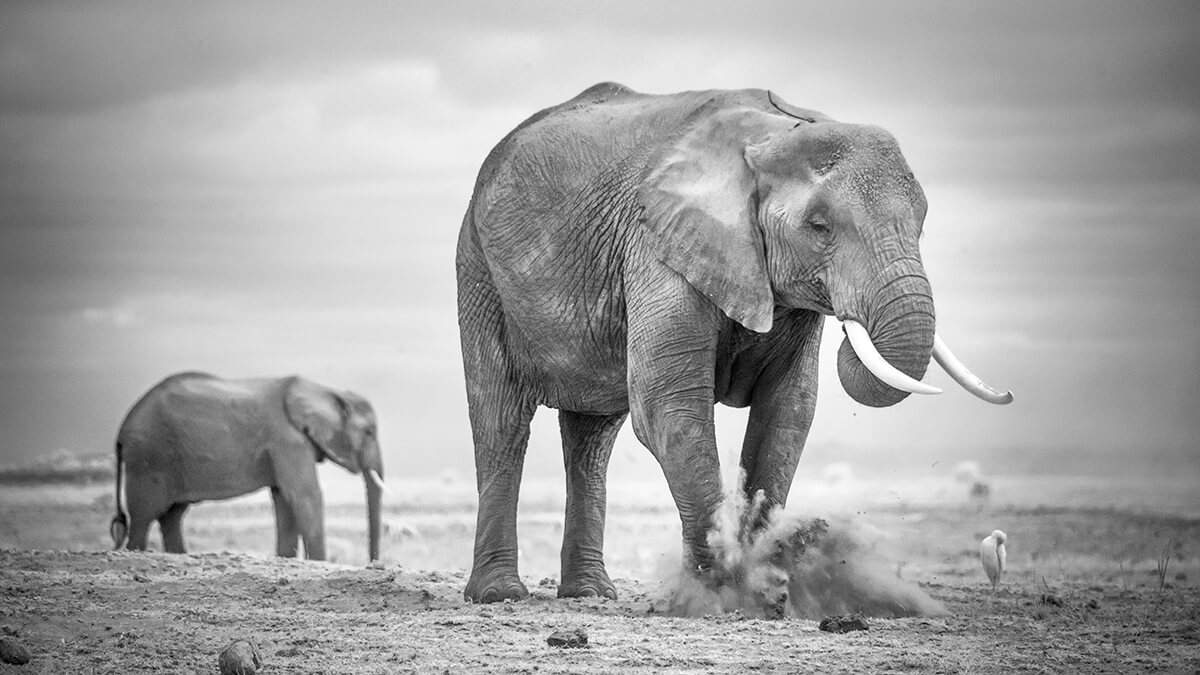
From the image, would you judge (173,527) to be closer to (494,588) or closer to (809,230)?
(494,588)

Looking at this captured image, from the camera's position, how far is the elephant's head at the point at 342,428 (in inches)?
925

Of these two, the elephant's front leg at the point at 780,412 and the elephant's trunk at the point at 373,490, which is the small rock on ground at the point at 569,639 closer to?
the elephant's front leg at the point at 780,412

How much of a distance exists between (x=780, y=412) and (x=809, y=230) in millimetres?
1617

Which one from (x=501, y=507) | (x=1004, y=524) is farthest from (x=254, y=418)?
(x=1004, y=524)

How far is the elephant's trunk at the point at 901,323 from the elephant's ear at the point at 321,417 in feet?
45.0

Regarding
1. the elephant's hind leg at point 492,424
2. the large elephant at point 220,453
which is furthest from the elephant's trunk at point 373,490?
the elephant's hind leg at point 492,424

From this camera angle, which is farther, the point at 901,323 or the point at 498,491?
the point at 498,491

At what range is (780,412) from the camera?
12.3 meters

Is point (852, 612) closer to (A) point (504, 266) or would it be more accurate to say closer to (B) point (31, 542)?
(A) point (504, 266)

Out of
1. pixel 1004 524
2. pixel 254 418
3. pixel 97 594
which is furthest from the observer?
pixel 1004 524

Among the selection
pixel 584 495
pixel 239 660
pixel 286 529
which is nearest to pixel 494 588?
pixel 584 495

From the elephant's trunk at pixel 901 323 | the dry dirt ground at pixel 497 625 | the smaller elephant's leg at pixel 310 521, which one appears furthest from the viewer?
the smaller elephant's leg at pixel 310 521

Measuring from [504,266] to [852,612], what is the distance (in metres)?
3.78

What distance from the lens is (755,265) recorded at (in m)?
11.6
